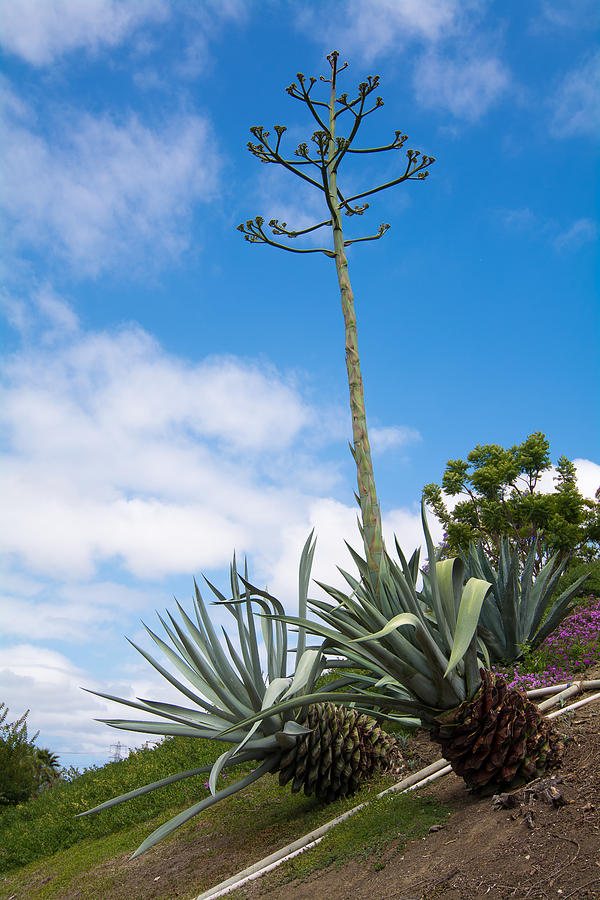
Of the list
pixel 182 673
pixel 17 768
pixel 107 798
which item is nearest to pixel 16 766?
pixel 17 768

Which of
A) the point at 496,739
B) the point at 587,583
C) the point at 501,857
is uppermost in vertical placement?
the point at 587,583

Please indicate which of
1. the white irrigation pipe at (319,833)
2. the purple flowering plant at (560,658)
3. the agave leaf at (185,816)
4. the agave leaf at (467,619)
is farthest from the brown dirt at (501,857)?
the purple flowering plant at (560,658)

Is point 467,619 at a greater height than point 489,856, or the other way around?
point 467,619

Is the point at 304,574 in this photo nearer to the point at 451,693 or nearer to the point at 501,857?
the point at 451,693

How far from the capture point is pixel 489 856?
3486 millimetres

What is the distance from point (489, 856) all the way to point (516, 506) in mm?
17119

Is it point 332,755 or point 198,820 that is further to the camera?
point 198,820

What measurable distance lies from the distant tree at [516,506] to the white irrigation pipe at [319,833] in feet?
43.4

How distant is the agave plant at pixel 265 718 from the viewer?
199 inches

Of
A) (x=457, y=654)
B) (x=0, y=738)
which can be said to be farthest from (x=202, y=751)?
(x=0, y=738)

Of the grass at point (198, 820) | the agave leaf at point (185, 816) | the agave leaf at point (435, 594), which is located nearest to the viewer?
the agave leaf at point (435, 594)

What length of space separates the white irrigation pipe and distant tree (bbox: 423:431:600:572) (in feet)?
43.4

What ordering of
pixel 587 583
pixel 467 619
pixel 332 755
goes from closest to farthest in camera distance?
pixel 467 619 → pixel 332 755 → pixel 587 583

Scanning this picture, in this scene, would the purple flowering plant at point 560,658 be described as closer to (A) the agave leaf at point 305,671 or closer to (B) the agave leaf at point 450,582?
(A) the agave leaf at point 305,671
